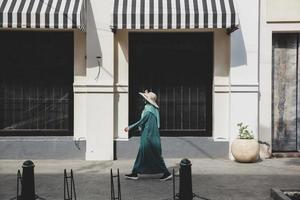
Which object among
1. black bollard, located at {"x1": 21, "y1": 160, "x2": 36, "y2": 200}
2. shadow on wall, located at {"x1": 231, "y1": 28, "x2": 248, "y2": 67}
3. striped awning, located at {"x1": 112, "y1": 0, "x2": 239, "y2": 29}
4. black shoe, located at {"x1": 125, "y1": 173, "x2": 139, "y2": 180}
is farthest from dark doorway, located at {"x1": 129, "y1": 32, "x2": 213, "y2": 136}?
black bollard, located at {"x1": 21, "y1": 160, "x2": 36, "y2": 200}

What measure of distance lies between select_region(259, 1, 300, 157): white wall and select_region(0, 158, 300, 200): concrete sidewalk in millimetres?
855

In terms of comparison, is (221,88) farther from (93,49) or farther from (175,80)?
(93,49)

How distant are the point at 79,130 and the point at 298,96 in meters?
5.73

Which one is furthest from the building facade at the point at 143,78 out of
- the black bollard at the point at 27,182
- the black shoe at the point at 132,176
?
the black bollard at the point at 27,182

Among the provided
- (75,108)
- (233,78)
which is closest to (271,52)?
(233,78)

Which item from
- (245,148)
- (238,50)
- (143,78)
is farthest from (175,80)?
(245,148)

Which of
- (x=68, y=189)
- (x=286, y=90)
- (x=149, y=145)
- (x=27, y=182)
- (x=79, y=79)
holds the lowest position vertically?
(x=68, y=189)

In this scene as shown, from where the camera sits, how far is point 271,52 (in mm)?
13211

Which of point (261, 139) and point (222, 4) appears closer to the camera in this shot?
point (222, 4)

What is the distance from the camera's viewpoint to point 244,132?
42.0 feet

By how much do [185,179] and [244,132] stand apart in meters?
5.95

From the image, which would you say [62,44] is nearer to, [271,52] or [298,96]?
[271,52]

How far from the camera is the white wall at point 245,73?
1290 centimetres

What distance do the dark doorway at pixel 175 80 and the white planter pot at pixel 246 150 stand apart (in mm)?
1269
